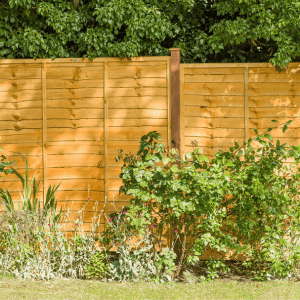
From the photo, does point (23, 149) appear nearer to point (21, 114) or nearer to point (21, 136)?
point (21, 136)

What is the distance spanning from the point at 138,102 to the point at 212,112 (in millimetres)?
1003

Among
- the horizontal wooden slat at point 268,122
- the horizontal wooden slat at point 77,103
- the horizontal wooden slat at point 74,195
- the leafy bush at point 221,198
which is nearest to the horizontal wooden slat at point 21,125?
the horizontal wooden slat at point 77,103

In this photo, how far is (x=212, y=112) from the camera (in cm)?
471

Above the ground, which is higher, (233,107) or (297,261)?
(233,107)

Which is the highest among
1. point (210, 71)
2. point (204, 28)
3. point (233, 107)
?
point (204, 28)

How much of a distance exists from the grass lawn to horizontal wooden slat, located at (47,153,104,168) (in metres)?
1.54

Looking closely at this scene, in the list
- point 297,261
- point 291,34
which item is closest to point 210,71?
point 291,34

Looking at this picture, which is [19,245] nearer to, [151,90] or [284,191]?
[151,90]

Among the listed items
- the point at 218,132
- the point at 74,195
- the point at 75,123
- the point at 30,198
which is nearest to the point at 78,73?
the point at 75,123

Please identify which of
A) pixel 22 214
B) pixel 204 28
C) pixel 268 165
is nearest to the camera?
pixel 268 165

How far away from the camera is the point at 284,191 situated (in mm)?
4301

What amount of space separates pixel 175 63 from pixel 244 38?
960 millimetres

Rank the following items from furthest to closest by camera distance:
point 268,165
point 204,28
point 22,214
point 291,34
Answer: point 204,28 → point 291,34 → point 22,214 → point 268,165

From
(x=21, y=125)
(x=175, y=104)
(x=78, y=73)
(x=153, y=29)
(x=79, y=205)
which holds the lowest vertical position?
(x=79, y=205)
